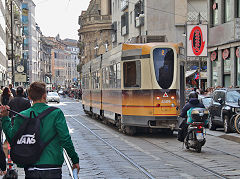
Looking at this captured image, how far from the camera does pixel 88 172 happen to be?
35.3 feet

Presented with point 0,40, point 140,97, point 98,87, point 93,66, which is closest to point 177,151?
point 140,97

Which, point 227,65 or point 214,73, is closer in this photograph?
point 227,65

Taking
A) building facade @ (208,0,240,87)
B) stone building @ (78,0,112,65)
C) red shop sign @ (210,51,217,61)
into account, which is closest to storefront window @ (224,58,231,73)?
building facade @ (208,0,240,87)

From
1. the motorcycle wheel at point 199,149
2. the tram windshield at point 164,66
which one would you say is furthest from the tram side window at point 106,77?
the motorcycle wheel at point 199,149

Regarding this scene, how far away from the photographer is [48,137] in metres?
5.38

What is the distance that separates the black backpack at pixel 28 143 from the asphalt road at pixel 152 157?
16.3 feet

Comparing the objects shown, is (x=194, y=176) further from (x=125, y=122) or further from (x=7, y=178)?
(x=125, y=122)

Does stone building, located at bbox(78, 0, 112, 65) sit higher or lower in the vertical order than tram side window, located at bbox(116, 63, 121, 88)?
higher

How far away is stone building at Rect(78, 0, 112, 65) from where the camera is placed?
8656 cm

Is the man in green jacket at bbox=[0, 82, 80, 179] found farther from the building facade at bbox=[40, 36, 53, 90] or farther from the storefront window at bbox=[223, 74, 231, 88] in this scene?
the building facade at bbox=[40, 36, 53, 90]

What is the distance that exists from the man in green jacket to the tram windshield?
12671 mm

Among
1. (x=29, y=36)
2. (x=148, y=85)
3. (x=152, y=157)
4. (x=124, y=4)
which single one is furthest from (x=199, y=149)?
(x=29, y=36)

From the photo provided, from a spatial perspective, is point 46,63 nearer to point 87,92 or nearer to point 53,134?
point 87,92

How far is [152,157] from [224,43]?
69.3ft
